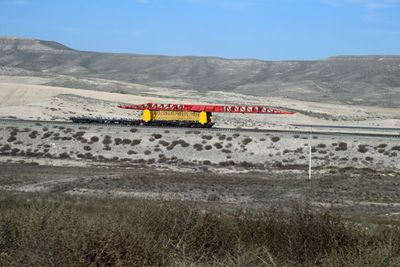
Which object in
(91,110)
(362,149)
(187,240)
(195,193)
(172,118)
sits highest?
(187,240)

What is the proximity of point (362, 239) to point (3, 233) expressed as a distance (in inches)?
242

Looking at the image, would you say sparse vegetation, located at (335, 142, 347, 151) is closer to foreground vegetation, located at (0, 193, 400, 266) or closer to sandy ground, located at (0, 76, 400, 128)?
sandy ground, located at (0, 76, 400, 128)

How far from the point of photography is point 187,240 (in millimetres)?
9992

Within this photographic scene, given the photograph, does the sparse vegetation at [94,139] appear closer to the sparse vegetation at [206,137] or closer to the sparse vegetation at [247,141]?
the sparse vegetation at [206,137]

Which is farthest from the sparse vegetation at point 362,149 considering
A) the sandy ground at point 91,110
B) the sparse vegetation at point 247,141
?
the sandy ground at point 91,110

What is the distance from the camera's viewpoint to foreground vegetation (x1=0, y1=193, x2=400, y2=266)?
25.2 ft

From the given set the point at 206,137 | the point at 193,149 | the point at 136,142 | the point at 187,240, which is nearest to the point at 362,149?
the point at 206,137

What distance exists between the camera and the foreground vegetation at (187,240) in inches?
302

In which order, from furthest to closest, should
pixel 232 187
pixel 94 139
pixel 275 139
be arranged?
pixel 94 139
pixel 275 139
pixel 232 187

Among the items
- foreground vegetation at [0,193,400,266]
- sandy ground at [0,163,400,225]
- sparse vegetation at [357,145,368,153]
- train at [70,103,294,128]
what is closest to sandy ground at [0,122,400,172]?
sparse vegetation at [357,145,368,153]

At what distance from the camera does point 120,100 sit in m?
110

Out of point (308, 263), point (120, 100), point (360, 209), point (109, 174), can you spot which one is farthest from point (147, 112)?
point (308, 263)

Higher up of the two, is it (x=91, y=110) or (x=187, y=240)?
(x=187, y=240)

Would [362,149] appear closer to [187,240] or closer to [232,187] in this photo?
[232,187]
